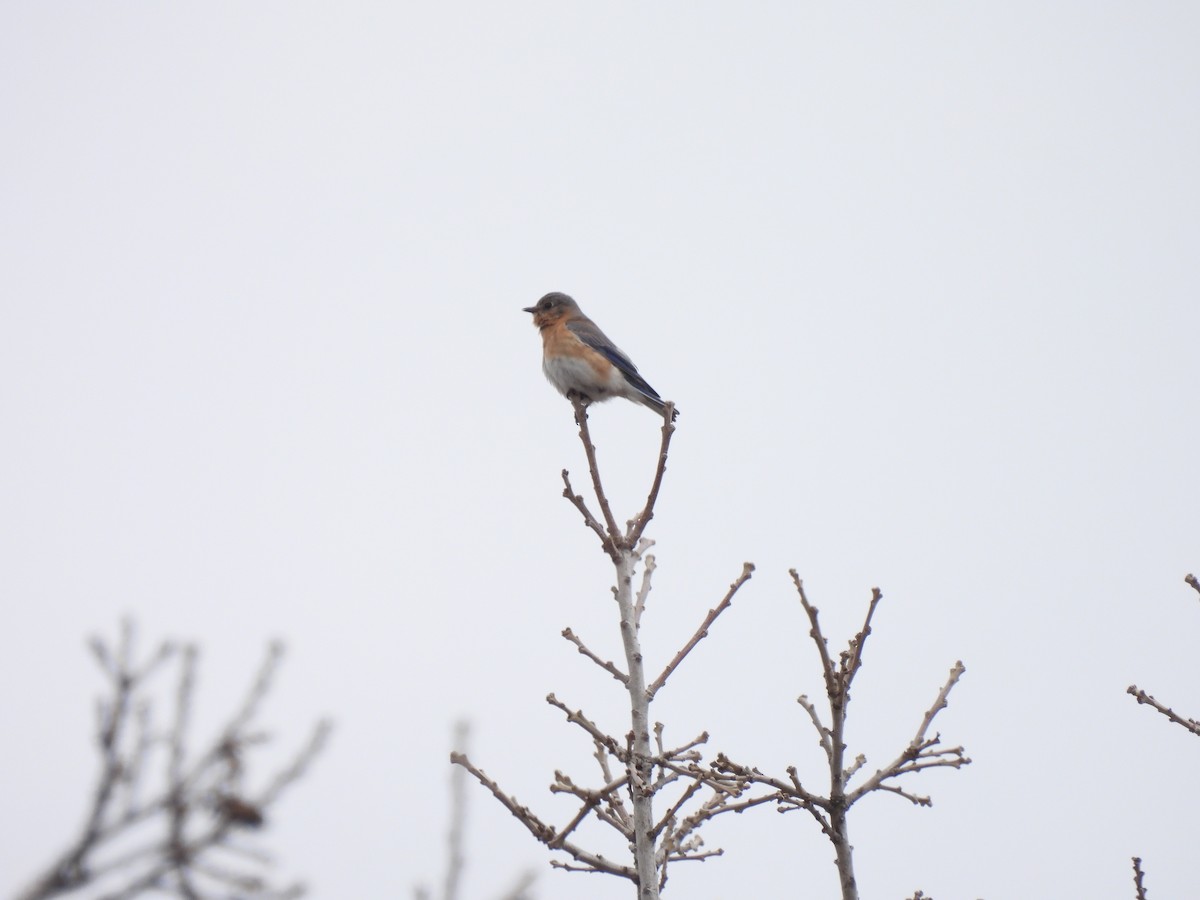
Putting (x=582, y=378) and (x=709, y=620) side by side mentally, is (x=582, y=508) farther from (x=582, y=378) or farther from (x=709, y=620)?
(x=582, y=378)

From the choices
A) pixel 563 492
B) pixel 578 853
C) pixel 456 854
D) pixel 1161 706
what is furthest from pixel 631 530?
pixel 456 854

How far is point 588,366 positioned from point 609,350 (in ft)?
1.70

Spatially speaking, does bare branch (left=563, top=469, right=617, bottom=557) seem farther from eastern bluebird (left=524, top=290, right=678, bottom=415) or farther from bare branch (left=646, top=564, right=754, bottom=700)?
eastern bluebird (left=524, top=290, right=678, bottom=415)

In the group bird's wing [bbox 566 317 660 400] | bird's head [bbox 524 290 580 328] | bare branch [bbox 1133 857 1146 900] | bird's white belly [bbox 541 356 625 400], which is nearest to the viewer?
bare branch [bbox 1133 857 1146 900]

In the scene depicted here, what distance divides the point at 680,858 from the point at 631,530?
1.41 m

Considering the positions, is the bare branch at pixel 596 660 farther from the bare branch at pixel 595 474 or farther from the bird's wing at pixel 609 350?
the bird's wing at pixel 609 350

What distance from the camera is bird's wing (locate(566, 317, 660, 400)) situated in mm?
10008

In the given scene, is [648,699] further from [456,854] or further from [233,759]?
[233,759]

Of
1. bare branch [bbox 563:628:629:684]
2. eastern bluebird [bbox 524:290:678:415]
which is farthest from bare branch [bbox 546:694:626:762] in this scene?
eastern bluebird [bbox 524:290:678:415]

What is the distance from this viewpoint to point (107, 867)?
64.8 inches

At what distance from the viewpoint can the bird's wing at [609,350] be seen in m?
10.0

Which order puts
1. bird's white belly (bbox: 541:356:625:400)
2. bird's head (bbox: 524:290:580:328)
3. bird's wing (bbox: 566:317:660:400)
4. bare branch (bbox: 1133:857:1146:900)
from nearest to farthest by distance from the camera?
bare branch (bbox: 1133:857:1146:900), bird's white belly (bbox: 541:356:625:400), bird's wing (bbox: 566:317:660:400), bird's head (bbox: 524:290:580:328)

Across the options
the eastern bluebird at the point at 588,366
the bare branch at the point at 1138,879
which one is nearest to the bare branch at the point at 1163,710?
the bare branch at the point at 1138,879

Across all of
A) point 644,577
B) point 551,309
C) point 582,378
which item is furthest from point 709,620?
point 551,309
